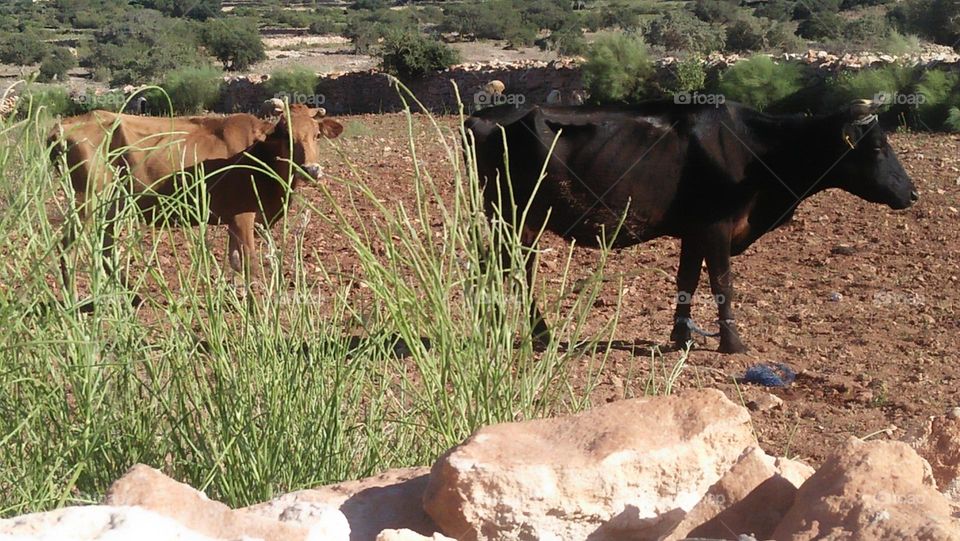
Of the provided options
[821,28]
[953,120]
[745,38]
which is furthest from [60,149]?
[821,28]

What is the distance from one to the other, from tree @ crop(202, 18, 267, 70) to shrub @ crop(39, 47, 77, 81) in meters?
4.10

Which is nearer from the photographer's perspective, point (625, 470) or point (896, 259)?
point (625, 470)

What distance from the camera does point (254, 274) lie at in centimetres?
852

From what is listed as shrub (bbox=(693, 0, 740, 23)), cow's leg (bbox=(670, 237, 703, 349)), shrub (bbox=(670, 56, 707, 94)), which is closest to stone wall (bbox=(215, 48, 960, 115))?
shrub (bbox=(670, 56, 707, 94))

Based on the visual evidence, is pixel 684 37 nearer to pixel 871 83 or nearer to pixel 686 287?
pixel 871 83

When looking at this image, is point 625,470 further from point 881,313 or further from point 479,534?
point 881,313

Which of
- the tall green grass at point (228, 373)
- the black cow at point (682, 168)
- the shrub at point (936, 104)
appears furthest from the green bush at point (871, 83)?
the tall green grass at point (228, 373)

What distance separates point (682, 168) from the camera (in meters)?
7.00

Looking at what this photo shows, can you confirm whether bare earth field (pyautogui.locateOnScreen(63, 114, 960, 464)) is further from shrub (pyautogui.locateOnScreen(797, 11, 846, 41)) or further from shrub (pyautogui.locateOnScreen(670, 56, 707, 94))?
shrub (pyautogui.locateOnScreen(797, 11, 846, 41))

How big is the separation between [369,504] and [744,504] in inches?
25.0

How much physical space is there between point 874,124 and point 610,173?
149cm

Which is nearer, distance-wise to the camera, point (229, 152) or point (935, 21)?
point (229, 152)

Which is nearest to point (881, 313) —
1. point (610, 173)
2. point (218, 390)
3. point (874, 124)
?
point (874, 124)

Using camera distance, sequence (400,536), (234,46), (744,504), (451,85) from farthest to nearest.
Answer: (234,46)
(451,85)
(744,504)
(400,536)
